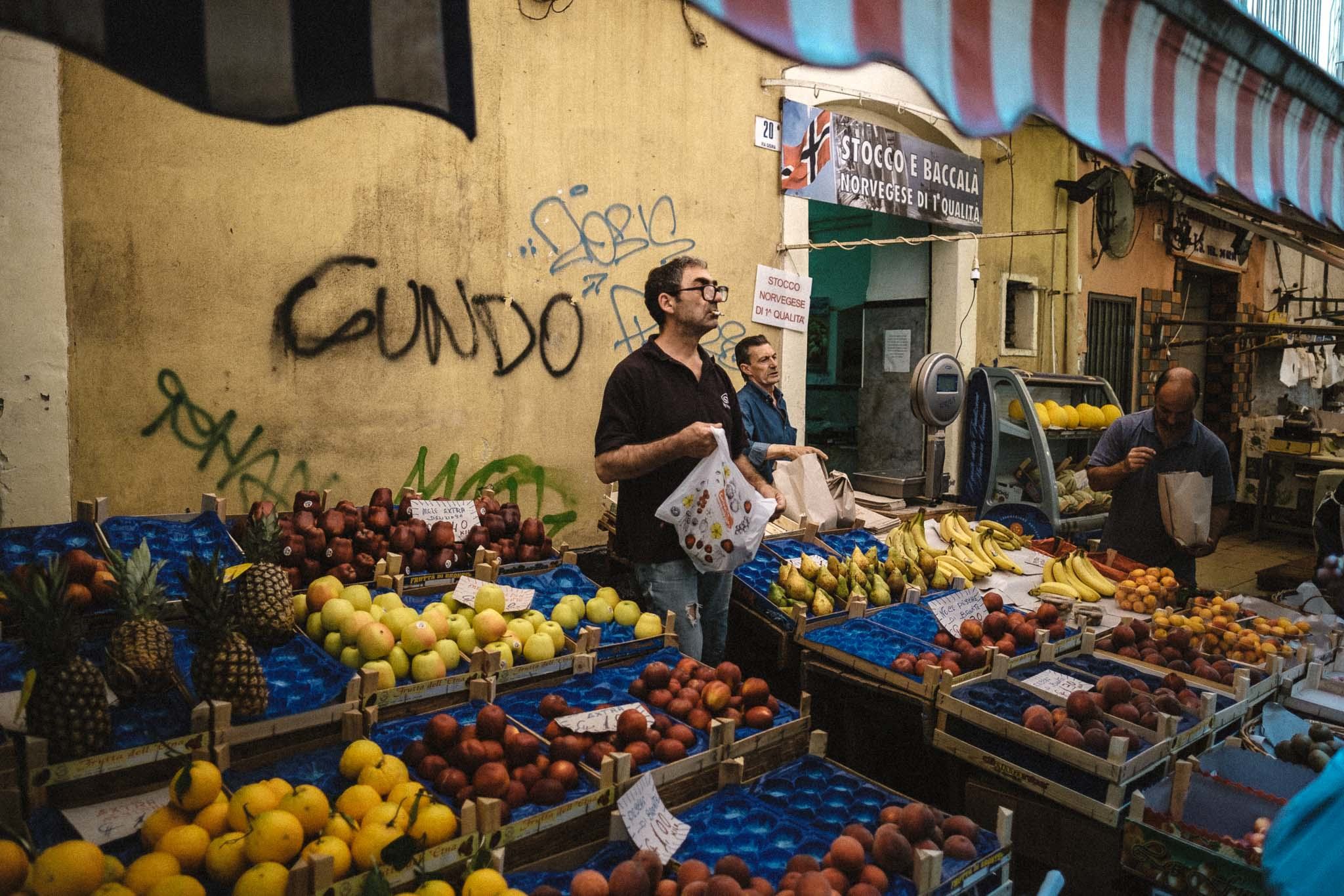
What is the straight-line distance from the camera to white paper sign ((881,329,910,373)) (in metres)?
9.12

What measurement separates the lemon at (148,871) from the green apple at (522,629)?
4.87ft

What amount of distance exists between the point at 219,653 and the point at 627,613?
160 centimetres

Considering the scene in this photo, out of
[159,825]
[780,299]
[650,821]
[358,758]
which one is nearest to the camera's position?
[159,825]

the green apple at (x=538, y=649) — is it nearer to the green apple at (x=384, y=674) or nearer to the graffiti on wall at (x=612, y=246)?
the green apple at (x=384, y=674)

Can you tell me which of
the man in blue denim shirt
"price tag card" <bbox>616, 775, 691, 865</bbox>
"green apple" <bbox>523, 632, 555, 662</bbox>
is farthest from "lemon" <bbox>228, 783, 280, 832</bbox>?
the man in blue denim shirt

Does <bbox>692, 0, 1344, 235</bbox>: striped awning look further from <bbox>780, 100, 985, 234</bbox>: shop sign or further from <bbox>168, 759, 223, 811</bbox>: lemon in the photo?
<bbox>780, 100, 985, 234</bbox>: shop sign

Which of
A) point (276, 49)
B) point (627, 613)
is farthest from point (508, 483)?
point (276, 49)

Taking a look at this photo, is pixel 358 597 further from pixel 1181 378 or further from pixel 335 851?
pixel 1181 378

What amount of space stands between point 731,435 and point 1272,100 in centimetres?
245

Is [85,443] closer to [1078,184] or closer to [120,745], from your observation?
[120,745]

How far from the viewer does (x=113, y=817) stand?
82.7 inches

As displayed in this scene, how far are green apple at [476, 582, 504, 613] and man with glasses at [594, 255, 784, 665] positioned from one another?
57 centimetres

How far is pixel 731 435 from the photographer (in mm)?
3877

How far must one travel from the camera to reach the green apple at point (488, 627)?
3189 mm
